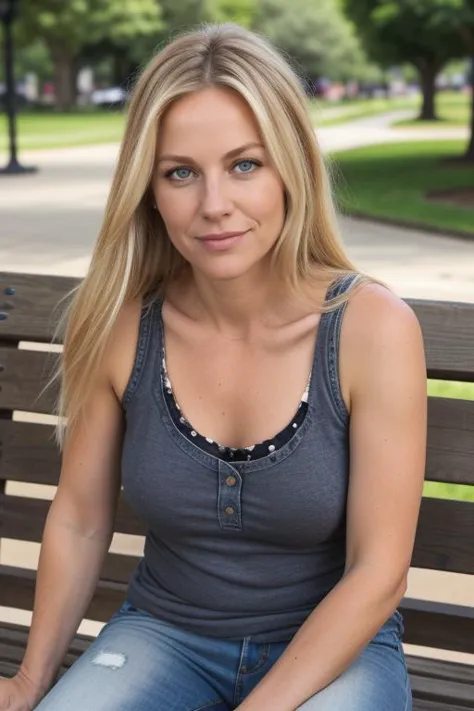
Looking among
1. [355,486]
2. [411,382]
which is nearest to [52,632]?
[355,486]

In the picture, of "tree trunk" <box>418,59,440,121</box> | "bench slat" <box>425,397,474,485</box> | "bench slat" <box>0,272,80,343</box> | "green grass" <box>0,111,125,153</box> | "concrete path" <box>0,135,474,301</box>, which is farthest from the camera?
"tree trunk" <box>418,59,440,121</box>

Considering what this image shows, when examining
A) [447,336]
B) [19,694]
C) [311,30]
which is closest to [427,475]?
[447,336]

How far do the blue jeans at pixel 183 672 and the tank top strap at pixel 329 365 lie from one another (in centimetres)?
45

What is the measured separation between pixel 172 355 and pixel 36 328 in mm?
699

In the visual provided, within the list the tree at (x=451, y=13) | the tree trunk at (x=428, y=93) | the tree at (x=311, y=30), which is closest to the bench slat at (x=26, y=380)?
the tree at (x=451, y=13)

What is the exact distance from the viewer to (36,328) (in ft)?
10.4

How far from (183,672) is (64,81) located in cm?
7187

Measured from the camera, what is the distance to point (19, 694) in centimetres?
254

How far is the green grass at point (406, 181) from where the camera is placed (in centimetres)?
1614

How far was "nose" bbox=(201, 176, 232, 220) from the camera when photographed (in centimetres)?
233

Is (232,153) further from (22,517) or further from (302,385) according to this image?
(22,517)

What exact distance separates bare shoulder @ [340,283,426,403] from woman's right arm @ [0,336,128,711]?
1.66 ft

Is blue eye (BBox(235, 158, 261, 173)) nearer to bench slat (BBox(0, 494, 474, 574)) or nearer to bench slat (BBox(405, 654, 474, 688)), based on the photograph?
bench slat (BBox(0, 494, 474, 574))

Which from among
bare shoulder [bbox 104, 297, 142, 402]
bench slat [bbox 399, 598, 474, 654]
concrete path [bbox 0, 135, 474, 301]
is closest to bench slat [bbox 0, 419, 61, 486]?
bare shoulder [bbox 104, 297, 142, 402]
